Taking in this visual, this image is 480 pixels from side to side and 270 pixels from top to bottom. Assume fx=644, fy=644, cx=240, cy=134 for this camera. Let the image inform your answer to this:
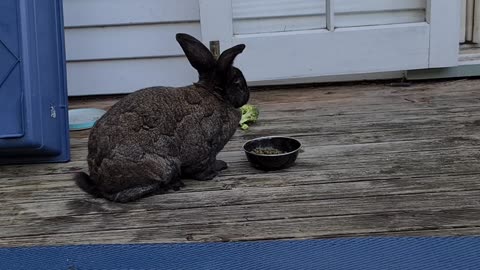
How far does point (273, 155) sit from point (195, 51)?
435 mm

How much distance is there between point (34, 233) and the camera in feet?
5.83

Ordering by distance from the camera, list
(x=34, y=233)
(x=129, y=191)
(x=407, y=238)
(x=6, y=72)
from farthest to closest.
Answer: (x=6, y=72)
(x=129, y=191)
(x=34, y=233)
(x=407, y=238)

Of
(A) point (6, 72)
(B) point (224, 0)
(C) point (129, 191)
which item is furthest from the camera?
(B) point (224, 0)

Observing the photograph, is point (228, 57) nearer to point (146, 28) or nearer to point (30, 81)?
point (30, 81)

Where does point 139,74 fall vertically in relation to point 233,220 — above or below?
above

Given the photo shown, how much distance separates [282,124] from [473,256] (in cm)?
138

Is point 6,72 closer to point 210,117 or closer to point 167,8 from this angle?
point 210,117

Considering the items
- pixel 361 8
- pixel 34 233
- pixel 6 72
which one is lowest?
pixel 34 233

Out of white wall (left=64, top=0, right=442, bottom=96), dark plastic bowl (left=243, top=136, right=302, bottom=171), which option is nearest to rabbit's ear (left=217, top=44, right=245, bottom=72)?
dark plastic bowl (left=243, top=136, right=302, bottom=171)

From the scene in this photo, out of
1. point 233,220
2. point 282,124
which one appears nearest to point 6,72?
point 233,220

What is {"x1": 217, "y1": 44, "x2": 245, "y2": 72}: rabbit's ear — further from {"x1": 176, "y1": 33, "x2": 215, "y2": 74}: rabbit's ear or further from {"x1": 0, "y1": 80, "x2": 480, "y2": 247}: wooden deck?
{"x1": 0, "y1": 80, "x2": 480, "y2": 247}: wooden deck

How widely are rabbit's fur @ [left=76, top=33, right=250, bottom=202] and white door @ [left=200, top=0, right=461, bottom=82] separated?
1.17m

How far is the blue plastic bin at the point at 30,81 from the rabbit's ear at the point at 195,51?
55 centimetres


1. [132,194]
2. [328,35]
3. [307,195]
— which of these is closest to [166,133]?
[132,194]
